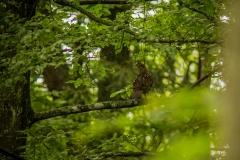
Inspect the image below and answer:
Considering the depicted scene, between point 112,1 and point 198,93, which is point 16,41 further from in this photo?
point 198,93

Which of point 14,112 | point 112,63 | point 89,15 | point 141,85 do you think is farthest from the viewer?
point 112,63

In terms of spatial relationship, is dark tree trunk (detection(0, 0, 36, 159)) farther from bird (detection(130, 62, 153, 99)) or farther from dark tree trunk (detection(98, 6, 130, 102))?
dark tree trunk (detection(98, 6, 130, 102))

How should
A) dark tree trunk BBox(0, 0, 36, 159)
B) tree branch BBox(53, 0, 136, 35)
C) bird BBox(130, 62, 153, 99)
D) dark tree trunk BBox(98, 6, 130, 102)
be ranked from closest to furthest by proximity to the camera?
tree branch BBox(53, 0, 136, 35) < bird BBox(130, 62, 153, 99) < dark tree trunk BBox(0, 0, 36, 159) < dark tree trunk BBox(98, 6, 130, 102)

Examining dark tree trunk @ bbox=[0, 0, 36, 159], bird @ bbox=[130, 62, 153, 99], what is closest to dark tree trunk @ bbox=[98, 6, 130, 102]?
bird @ bbox=[130, 62, 153, 99]

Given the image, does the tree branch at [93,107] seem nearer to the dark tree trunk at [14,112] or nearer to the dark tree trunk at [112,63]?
the dark tree trunk at [14,112]

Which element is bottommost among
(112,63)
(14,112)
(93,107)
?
(112,63)

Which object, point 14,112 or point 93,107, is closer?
point 93,107

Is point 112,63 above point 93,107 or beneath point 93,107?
beneath

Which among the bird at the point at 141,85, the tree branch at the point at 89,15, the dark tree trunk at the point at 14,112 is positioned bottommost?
the dark tree trunk at the point at 14,112

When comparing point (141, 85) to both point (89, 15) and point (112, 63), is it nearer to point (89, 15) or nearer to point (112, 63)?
point (89, 15)

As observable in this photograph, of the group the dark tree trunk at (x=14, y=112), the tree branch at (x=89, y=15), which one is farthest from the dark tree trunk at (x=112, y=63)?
the tree branch at (x=89, y=15)

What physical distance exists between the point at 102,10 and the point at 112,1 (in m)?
0.21

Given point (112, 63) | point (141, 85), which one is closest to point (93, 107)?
point (141, 85)

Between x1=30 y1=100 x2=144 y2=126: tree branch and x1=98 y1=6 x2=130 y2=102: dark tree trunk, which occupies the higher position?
x1=30 y1=100 x2=144 y2=126: tree branch
